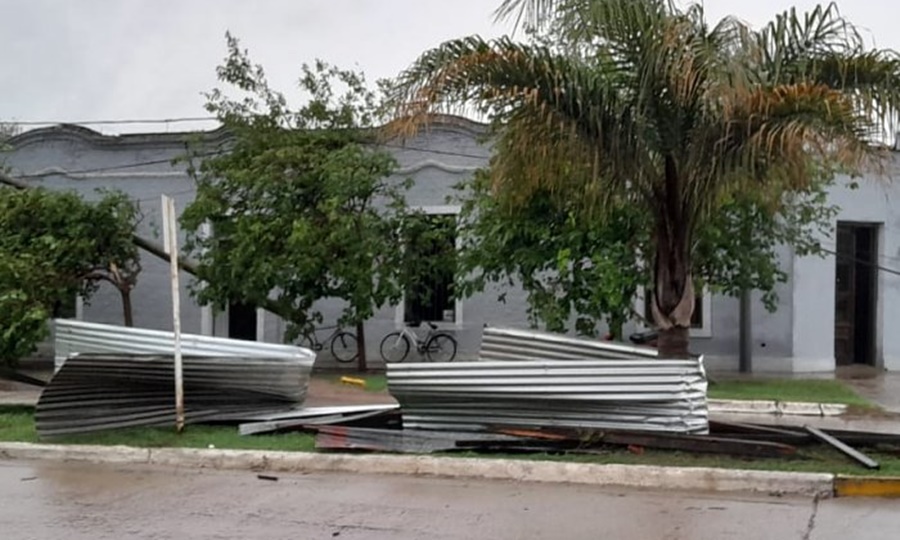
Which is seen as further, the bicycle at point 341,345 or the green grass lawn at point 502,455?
the bicycle at point 341,345

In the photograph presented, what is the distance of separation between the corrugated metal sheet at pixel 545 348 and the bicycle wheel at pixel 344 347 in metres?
10.0

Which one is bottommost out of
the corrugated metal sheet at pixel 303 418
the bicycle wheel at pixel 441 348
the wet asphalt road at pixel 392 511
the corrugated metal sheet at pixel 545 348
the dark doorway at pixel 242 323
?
the wet asphalt road at pixel 392 511

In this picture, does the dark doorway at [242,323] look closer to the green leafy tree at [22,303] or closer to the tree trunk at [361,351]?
the tree trunk at [361,351]

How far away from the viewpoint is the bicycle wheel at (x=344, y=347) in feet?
65.6

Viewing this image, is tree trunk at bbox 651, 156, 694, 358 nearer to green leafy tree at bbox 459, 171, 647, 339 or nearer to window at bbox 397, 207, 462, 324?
green leafy tree at bbox 459, 171, 647, 339

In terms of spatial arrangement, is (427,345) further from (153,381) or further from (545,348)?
(545,348)

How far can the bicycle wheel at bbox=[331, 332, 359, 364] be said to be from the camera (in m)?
20.0

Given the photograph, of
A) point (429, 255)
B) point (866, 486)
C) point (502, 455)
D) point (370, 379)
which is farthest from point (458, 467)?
point (429, 255)

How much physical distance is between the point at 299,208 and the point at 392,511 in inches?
428

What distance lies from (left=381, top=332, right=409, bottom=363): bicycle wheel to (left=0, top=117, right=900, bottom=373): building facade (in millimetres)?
251

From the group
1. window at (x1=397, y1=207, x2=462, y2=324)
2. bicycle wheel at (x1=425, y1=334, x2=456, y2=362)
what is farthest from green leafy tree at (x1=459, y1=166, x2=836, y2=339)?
bicycle wheel at (x1=425, y1=334, x2=456, y2=362)

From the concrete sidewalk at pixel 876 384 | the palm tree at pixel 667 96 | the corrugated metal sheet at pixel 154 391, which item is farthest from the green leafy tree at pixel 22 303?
the concrete sidewalk at pixel 876 384

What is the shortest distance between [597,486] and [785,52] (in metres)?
4.45

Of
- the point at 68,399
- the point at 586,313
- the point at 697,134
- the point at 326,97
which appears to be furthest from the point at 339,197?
the point at 697,134
